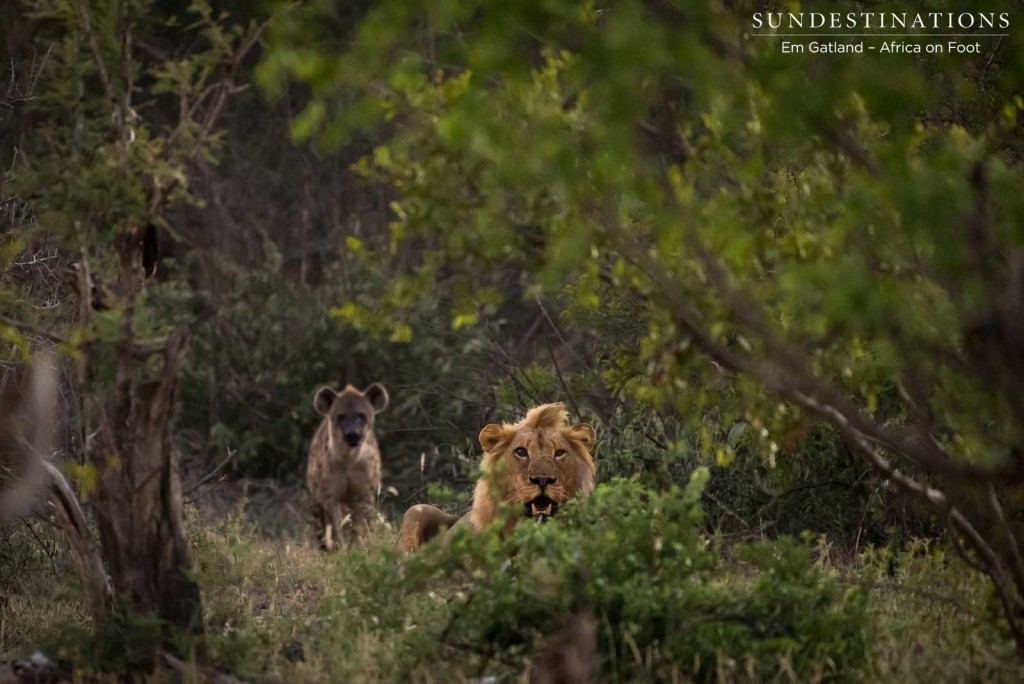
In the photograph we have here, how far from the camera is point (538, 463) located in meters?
7.28

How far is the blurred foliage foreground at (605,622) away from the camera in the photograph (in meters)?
5.19

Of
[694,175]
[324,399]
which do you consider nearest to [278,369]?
[324,399]

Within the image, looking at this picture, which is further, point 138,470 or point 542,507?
point 542,507

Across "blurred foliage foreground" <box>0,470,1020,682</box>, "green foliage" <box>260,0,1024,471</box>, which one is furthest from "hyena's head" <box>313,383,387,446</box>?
"green foliage" <box>260,0,1024,471</box>

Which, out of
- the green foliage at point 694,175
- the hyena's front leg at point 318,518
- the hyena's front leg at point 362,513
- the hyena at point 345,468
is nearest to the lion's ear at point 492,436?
the green foliage at point 694,175

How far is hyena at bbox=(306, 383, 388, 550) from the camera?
12.1 metres

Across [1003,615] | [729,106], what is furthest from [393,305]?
[1003,615]

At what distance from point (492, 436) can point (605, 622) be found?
7.94 feet

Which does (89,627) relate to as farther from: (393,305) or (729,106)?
(729,106)

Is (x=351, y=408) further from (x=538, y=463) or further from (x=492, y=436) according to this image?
(x=538, y=463)

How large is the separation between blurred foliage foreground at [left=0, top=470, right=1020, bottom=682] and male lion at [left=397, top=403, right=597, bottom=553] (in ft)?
3.65

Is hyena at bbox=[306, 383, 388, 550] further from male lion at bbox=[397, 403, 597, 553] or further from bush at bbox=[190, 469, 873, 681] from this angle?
bush at bbox=[190, 469, 873, 681]

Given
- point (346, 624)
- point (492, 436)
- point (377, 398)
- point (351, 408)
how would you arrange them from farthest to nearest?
point (377, 398) < point (351, 408) < point (492, 436) < point (346, 624)

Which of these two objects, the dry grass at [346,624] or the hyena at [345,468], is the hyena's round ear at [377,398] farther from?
the dry grass at [346,624]
